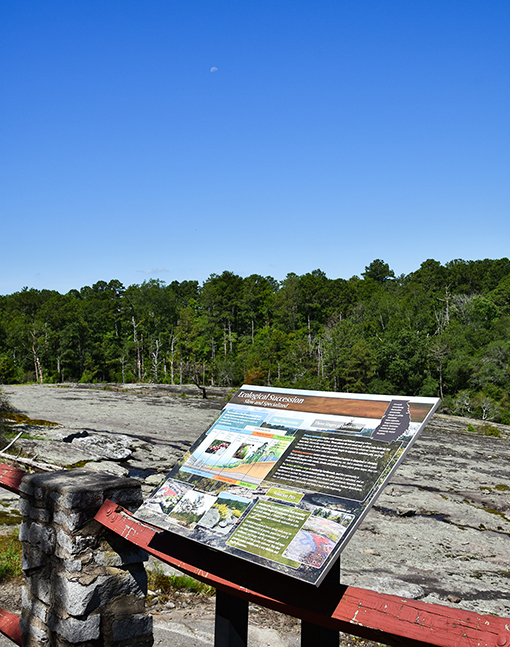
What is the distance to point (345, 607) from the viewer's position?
73.1 inches


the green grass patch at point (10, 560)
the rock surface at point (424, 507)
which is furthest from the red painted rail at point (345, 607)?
the rock surface at point (424, 507)

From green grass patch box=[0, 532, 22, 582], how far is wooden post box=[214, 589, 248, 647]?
3.62m

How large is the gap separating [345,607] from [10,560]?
4.71 m

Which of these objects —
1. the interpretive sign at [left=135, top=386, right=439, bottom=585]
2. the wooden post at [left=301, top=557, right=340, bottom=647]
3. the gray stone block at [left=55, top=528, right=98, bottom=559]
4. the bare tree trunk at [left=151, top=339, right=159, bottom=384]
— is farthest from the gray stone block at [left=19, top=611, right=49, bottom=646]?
the bare tree trunk at [left=151, top=339, right=159, bottom=384]

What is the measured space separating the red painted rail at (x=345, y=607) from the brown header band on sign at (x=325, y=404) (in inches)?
28.2

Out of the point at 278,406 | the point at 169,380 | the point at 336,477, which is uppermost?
the point at 278,406

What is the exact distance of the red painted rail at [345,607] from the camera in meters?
1.57

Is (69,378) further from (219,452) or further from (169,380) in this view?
(219,452)

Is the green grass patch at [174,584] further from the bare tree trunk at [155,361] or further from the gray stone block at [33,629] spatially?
the bare tree trunk at [155,361]

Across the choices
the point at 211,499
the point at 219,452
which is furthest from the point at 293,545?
the point at 219,452

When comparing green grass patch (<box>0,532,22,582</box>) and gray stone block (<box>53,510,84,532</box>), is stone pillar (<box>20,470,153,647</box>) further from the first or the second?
green grass patch (<box>0,532,22,582</box>)

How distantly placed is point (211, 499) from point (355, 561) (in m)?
6.73

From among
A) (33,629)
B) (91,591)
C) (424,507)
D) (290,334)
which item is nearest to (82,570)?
(91,591)

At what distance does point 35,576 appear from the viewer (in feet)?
11.0
